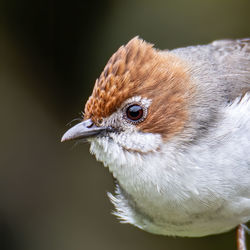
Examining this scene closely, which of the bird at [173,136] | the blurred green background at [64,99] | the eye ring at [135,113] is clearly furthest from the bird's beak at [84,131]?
the blurred green background at [64,99]

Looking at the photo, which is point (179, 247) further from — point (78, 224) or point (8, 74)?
point (8, 74)

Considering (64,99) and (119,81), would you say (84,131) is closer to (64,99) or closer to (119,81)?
(119,81)

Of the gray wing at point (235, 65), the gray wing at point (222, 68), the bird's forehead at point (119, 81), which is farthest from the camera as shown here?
the gray wing at point (235, 65)

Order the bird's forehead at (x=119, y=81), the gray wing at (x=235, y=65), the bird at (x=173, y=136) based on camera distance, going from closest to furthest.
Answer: the bird at (x=173, y=136), the bird's forehead at (x=119, y=81), the gray wing at (x=235, y=65)

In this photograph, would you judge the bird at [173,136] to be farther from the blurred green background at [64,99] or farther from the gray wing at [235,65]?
the blurred green background at [64,99]

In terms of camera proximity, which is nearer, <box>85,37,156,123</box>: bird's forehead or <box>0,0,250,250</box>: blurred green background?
<box>85,37,156,123</box>: bird's forehead

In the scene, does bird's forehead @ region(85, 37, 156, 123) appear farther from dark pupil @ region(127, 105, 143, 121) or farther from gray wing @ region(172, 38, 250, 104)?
gray wing @ region(172, 38, 250, 104)

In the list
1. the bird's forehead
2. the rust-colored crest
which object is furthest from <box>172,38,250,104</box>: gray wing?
the bird's forehead
